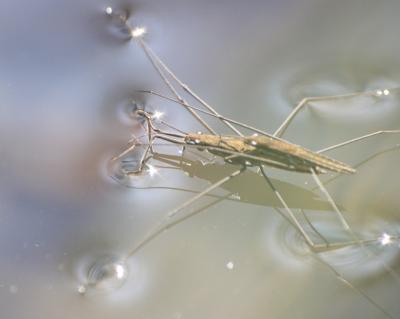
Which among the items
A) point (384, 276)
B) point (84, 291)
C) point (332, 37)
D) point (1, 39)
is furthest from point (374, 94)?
point (1, 39)

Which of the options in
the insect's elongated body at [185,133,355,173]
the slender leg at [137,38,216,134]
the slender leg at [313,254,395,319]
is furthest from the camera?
the slender leg at [137,38,216,134]

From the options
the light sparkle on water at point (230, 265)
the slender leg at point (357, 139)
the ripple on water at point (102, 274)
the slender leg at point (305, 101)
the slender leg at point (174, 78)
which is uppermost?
the slender leg at point (174, 78)

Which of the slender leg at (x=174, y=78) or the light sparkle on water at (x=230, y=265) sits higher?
the slender leg at (x=174, y=78)

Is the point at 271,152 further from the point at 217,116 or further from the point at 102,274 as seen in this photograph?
the point at 102,274

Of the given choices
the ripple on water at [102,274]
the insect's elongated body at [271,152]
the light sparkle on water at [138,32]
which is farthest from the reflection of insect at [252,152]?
the light sparkle on water at [138,32]

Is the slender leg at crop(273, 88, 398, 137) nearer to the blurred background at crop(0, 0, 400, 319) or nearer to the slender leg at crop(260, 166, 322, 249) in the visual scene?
the blurred background at crop(0, 0, 400, 319)

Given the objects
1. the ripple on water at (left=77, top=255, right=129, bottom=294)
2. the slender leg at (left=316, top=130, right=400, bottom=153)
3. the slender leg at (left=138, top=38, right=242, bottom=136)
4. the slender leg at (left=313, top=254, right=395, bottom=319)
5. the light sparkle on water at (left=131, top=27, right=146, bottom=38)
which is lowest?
the slender leg at (left=313, top=254, right=395, bottom=319)

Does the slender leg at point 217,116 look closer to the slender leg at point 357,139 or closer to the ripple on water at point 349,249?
the slender leg at point 357,139

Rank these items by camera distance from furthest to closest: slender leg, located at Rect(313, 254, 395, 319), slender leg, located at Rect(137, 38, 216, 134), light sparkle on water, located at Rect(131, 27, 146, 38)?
light sparkle on water, located at Rect(131, 27, 146, 38) < slender leg, located at Rect(137, 38, 216, 134) < slender leg, located at Rect(313, 254, 395, 319)

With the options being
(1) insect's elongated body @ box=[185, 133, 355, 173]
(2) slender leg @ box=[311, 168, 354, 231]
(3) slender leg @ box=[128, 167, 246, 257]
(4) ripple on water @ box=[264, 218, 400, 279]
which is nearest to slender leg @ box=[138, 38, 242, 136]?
(1) insect's elongated body @ box=[185, 133, 355, 173]
